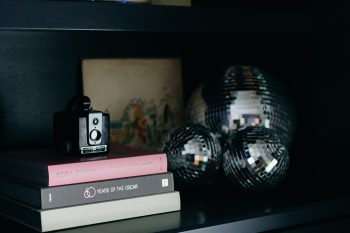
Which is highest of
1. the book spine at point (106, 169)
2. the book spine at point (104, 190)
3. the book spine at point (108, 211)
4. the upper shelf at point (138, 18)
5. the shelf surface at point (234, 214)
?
the upper shelf at point (138, 18)

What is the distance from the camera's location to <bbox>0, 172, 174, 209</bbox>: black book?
1.04 meters

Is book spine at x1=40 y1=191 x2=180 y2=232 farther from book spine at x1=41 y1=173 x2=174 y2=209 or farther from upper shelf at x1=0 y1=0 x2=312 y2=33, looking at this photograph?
upper shelf at x1=0 y1=0 x2=312 y2=33

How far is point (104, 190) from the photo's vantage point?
1095mm

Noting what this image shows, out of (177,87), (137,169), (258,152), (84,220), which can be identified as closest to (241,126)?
(258,152)

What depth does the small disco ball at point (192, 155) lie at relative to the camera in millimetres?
1305

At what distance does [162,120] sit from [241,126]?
240 millimetres

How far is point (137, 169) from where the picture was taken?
3.73 feet

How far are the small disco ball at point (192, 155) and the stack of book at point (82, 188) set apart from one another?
14 cm

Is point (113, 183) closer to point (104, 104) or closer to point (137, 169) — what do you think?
point (137, 169)

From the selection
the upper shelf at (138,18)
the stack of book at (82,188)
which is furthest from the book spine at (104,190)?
the upper shelf at (138,18)

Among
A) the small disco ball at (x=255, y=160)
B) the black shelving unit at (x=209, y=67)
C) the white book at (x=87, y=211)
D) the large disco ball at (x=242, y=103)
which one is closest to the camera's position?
the white book at (x=87, y=211)

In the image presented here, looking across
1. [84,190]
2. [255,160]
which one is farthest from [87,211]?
[255,160]

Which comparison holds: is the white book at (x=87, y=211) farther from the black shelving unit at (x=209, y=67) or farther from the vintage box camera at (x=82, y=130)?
the vintage box camera at (x=82, y=130)

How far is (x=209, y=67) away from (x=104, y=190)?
693 mm
